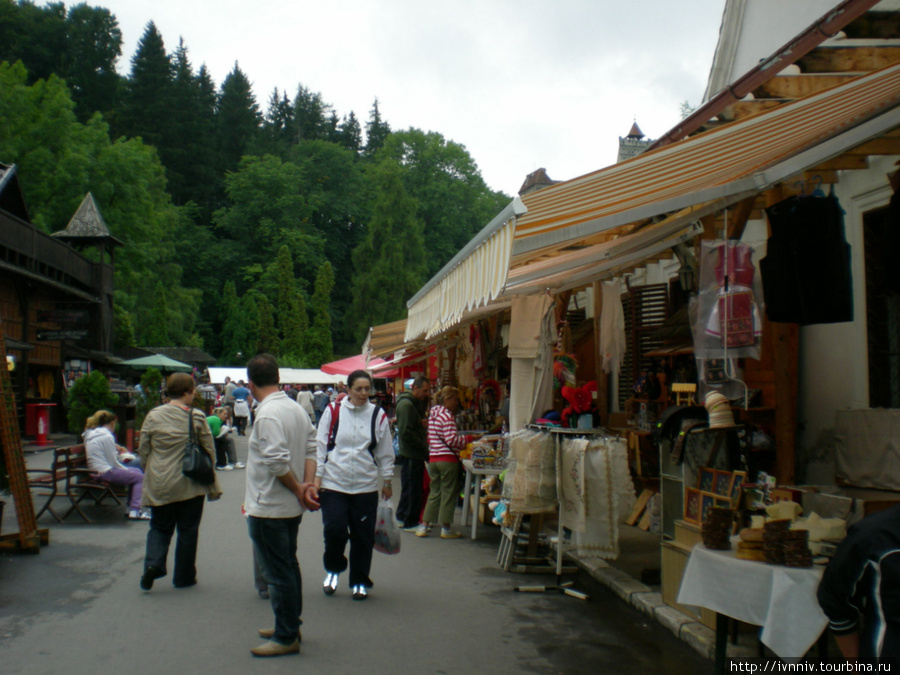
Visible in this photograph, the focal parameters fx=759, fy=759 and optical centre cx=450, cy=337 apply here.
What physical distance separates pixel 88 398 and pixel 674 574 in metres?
13.2

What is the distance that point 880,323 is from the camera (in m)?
6.70

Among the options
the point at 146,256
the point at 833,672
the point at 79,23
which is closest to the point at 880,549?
the point at 833,672

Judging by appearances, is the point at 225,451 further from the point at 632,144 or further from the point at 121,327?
the point at 121,327

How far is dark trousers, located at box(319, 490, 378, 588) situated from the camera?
20.5 feet

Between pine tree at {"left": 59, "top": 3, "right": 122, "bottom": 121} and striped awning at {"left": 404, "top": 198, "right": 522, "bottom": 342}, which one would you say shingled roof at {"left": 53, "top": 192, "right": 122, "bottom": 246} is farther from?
pine tree at {"left": 59, "top": 3, "right": 122, "bottom": 121}

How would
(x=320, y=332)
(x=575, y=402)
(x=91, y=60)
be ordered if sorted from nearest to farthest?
(x=575, y=402)
(x=320, y=332)
(x=91, y=60)

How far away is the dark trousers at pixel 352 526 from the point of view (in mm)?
6246

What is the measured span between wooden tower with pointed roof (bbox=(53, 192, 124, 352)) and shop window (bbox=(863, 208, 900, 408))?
2823 cm

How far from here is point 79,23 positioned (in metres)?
55.0

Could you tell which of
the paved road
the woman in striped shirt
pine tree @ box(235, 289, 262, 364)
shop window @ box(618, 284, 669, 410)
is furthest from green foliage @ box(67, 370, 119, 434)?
pine tree @ box(235, 289, 262, 364)

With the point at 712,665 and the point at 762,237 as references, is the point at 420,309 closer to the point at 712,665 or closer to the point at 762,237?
the point at 762,237

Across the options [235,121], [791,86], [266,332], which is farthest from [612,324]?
[235,121]

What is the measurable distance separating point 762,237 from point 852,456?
2639 mm

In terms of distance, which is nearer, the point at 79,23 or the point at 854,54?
the point at 854,54
